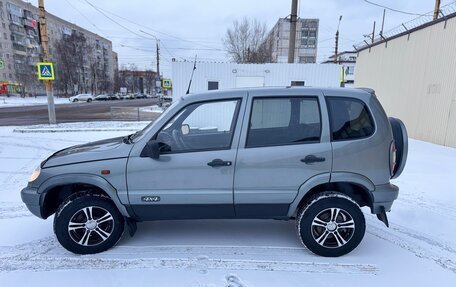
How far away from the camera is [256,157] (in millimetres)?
2869

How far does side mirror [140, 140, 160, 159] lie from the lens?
2.77 m

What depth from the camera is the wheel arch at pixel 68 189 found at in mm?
2895

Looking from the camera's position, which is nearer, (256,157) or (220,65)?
(256,157)

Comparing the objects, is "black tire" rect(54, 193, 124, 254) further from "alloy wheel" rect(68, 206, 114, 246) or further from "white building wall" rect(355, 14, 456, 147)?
"white building wall" rect(355, 14, 456, 147)

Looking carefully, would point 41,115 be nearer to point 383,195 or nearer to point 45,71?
point 45,71

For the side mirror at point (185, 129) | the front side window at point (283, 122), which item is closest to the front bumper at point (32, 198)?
the side mirror at point (185, 129)

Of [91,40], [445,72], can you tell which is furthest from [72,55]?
[445,72]

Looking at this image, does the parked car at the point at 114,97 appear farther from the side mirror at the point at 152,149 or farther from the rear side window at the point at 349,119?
the rear side window at the point at 349,119

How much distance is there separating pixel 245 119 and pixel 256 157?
43cm

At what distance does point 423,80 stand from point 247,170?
1116 cm

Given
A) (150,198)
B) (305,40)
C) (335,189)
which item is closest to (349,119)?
(335,189)

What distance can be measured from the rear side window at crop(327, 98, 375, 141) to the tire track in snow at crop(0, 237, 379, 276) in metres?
1.39

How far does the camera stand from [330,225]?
Result: 2984mm

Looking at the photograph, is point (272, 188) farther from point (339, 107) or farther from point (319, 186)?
point (339, 107)
